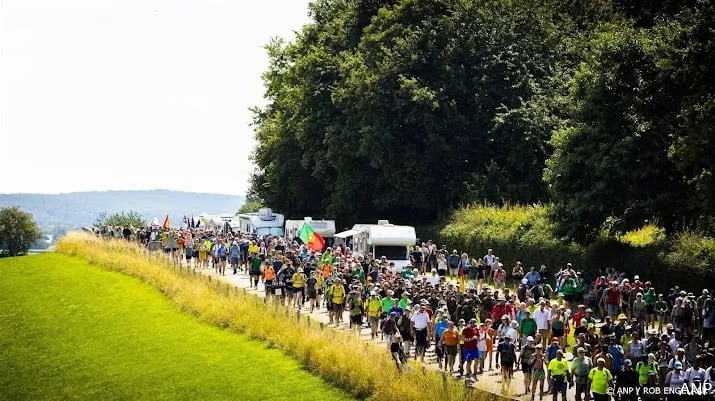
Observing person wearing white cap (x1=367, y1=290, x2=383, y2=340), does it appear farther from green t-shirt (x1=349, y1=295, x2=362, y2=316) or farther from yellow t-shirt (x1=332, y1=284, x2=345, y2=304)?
yellow t-shirt (x1=332, y1=284, x2=345, y2=304)

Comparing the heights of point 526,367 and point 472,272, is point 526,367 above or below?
below

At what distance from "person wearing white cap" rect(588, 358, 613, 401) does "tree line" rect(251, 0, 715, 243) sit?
32.9ft

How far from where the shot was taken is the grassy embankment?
25.0 m

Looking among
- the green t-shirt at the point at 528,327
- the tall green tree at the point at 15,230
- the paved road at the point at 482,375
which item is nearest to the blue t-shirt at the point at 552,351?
the paved road at the point at 482,375

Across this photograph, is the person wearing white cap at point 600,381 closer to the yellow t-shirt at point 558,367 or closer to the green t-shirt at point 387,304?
the yellow t-shirt at point 558,367

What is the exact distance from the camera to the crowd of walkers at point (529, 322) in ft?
70.1

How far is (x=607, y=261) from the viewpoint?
40344 millimetres

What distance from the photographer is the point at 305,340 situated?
32688 millimetres

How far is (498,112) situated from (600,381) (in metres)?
39.8

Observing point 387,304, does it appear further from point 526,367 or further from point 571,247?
point 571,247

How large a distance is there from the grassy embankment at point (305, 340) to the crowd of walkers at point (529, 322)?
2.57ft

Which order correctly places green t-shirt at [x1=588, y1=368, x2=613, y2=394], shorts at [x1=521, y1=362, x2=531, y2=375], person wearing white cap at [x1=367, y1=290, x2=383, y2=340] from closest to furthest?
green t-shirt at [x1=588, y1=368, x2=613, y2=394] < shorts at [x1=521, y1=362, x2=531, y2=375] < person wearing white cap at [x1=367, y1=290, x2=383, y2=340]

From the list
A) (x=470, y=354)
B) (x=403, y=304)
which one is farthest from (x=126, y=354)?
(x=470, y=354)

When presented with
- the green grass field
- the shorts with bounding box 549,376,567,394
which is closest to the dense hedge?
the shorts with bounding box 549,376,567,394
